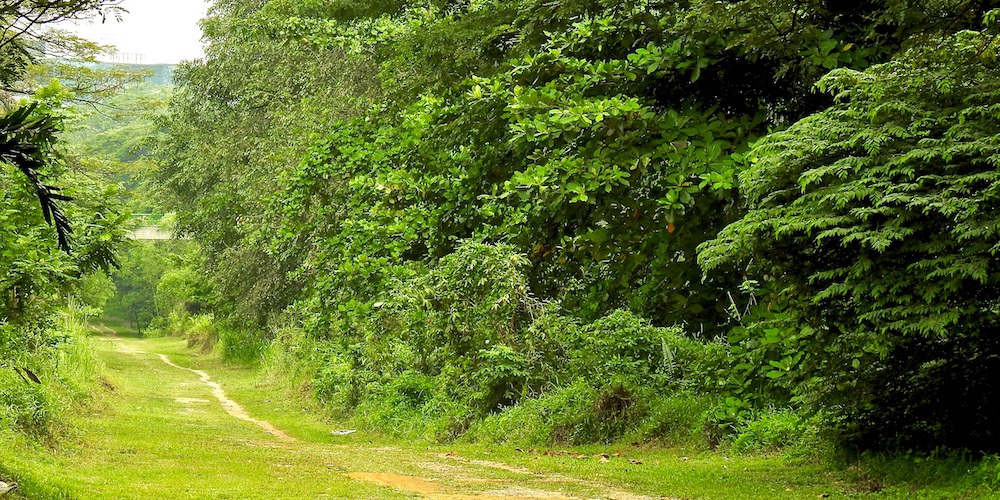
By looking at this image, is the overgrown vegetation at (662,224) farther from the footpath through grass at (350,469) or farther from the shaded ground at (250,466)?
the shaded ground at (250,466)

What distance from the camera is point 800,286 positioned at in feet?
25.2

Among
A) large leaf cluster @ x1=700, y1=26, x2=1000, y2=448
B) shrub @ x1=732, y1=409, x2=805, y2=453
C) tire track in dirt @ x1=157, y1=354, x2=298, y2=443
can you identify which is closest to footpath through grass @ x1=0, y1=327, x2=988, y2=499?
tire track in dirt @ x1=157, y1=354, x2=298, y2=443

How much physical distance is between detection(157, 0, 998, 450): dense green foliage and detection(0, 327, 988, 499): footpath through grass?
70 cm

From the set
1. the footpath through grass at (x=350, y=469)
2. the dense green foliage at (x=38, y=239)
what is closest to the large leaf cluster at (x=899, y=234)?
the footpath through grass at (x=350, y=469)

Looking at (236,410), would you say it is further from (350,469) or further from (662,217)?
(662,217)

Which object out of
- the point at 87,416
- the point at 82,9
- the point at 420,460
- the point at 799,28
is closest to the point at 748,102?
the point at 799,28

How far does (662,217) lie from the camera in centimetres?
1023

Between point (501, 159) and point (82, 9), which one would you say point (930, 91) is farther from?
point (82, 9)

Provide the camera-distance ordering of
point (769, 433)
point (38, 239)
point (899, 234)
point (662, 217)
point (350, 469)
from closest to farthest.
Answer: point (899, 234)
point (662, 217)
point (350, 469)
point (769, 433)
point (38, 239)

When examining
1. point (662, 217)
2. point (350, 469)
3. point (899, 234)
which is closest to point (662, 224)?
point (662, 217)

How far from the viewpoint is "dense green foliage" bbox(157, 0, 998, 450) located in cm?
713

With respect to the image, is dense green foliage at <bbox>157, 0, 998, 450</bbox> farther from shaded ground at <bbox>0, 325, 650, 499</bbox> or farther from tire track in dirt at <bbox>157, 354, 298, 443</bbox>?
shaded ground at <bbox>0, 325, 650, 499</bbox>

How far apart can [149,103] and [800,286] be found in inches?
1295

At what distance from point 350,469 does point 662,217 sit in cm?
408
